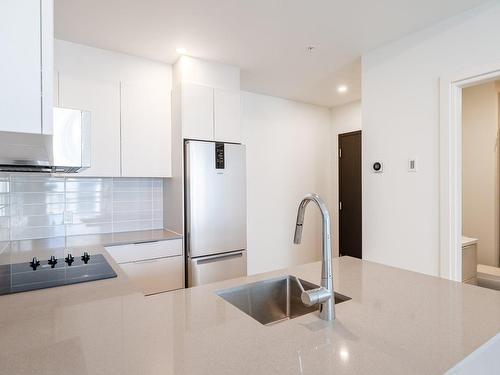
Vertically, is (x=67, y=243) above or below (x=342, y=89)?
below

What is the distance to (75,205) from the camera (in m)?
2.65

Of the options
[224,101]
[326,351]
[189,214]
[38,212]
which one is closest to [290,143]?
[224,101]

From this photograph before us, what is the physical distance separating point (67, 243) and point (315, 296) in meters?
2.18

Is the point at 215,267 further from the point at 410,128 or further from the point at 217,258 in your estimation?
the point at 410,128

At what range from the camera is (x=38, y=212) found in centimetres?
248

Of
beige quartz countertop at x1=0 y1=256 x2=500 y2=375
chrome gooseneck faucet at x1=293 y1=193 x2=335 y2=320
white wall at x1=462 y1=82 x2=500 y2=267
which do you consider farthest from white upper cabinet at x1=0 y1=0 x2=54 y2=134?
white wall at x1=462 y1=82 x2=500 y2=267

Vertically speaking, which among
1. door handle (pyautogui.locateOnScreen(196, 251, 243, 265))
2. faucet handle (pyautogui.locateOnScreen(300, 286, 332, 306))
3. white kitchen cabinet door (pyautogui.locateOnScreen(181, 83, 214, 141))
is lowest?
door handle (pyautogui.locateOnScreen(196, 251, 243, 265))

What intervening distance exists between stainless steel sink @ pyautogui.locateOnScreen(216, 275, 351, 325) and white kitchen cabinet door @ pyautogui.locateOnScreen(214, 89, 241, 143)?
1.74 meters

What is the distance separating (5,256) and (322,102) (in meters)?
3.89

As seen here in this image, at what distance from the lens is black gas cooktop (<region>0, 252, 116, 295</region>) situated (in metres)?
1.27

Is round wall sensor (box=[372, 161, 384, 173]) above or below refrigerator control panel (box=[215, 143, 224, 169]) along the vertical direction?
below

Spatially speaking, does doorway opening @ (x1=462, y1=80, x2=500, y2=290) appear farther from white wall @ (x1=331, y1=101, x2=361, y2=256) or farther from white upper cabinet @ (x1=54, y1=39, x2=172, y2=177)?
white upper cabinet @ (x1=54, y1=39, x2=172, y2=177)

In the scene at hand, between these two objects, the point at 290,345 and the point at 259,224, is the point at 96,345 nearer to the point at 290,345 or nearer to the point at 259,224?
the point at 290,345

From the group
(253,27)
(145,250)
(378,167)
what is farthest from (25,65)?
(378,167)
